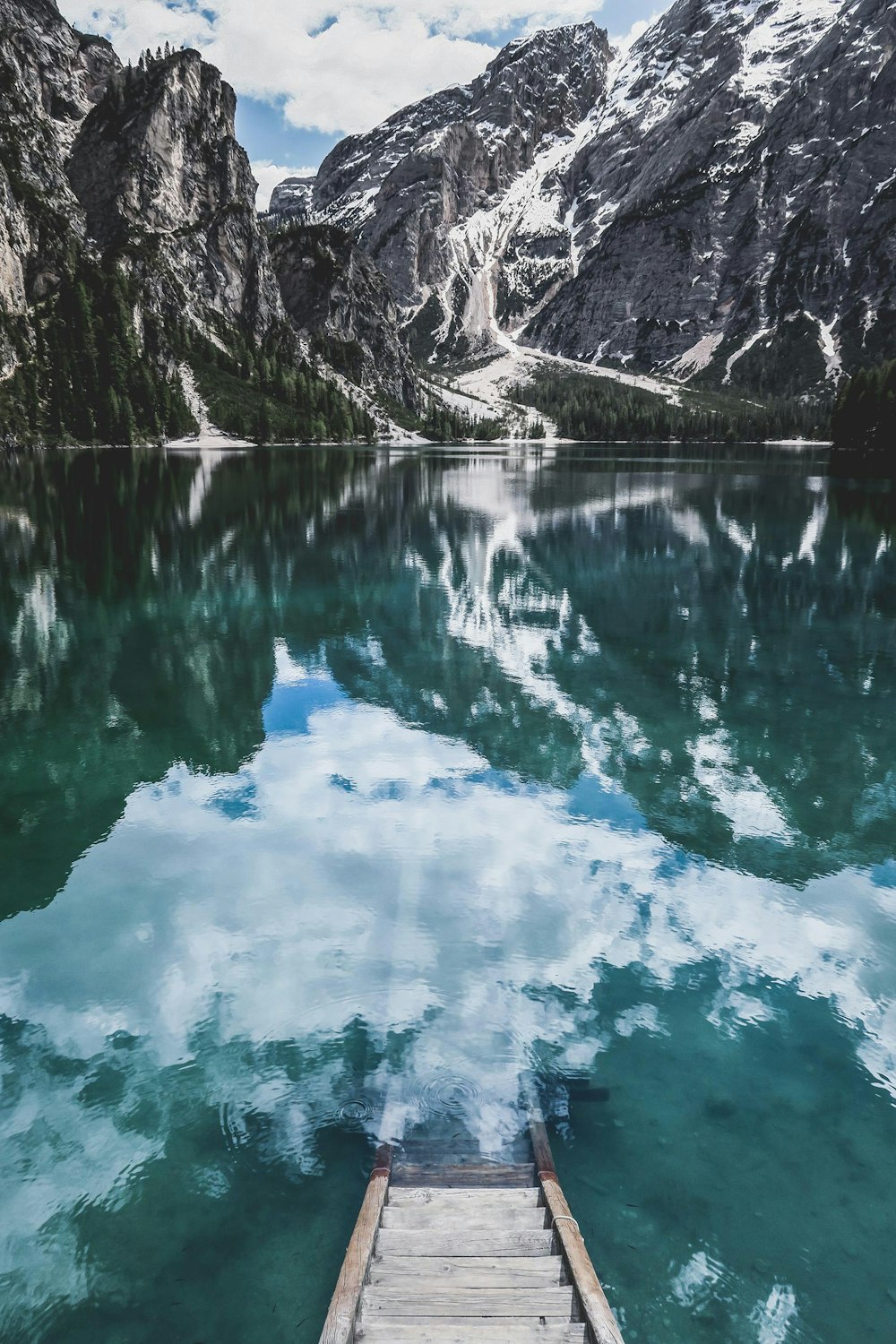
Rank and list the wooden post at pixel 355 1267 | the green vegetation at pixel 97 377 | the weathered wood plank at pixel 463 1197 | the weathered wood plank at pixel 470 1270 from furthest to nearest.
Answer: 1. the green vegetation at pixel 97 377
2. the weathered wood plank at pixel 463 1197
3. the weathered wood plank at pixel 470 1270
4. the wooden post at pixel 355 1267

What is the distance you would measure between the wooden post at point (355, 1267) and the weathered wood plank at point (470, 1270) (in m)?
0.15

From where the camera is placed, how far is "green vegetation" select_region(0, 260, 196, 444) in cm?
15112

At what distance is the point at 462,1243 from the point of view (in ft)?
18.3

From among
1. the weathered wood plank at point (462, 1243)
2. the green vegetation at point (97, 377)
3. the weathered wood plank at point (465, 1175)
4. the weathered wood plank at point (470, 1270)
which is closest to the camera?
the weathered wood plank at point (470, 1270)

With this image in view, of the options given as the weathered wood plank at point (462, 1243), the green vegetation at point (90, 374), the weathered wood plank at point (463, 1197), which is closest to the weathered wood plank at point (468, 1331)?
the weathered wood plank at point (462, 1243)

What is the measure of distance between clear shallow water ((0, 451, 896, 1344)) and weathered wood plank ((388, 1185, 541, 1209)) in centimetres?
78

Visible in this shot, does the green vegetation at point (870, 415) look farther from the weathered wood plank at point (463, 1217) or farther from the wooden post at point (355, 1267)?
the wooden post at point (355, 1267)

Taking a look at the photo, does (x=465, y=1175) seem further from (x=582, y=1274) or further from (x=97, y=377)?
(x=97, y=377)

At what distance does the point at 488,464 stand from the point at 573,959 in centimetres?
12669

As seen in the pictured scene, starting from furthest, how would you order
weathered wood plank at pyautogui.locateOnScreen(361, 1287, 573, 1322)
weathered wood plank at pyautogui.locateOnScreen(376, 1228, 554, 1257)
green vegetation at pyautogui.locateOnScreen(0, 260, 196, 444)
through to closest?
green vegetation at pyautogui.locateOnScreen(0, 260, 196, 444) < weathered wood plank at pyautogui.locateOnScreen(376, 1228, 554, 1257) < weathered wood plank at pyautogui.locateOnScreen(361, 1287, 573, 1322)

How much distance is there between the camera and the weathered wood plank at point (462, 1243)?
5.51m

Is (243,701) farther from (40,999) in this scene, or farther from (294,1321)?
(294,1321)

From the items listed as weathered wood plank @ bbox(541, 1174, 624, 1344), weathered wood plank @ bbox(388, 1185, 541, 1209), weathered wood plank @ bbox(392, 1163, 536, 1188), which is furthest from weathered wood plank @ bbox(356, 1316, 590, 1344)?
weathered wood plank @ bbox(392, 1163, 536, 1188)

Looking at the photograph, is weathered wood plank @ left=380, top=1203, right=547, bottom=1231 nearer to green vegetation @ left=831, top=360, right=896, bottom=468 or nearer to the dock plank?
the dock plank
